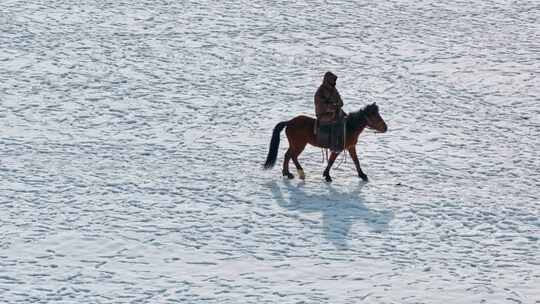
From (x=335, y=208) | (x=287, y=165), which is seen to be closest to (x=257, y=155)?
(x=287, y=165)

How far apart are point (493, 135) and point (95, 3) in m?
9.68

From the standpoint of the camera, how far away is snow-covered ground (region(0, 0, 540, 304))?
12320 mm

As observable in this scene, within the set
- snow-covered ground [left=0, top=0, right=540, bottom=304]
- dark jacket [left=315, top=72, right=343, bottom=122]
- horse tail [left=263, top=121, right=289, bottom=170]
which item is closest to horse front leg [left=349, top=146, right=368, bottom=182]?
snow-covered ground [left=0, top=0, right=540, bottom=304]

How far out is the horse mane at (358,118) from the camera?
15.1m

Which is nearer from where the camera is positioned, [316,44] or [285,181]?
[285,181]

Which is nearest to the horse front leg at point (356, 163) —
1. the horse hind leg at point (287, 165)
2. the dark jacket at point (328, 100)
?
the dark jacket at point (328, 100)

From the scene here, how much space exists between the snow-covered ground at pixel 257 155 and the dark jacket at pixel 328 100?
0.94 meters

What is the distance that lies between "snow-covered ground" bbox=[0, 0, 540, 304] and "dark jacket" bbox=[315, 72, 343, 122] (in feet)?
3.08

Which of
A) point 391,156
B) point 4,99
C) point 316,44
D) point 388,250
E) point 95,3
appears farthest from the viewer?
point 95,3

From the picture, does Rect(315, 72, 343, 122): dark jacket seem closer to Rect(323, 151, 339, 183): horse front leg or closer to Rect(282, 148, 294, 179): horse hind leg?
Rect(323, 151, 339, 183): horse front leg

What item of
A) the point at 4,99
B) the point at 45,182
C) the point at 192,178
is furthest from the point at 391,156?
the point at 4,99

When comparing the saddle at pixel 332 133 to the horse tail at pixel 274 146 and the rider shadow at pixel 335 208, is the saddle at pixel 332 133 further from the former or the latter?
the rider shadow at pixel 335 208

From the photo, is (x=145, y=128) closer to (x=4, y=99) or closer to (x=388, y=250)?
(x=4, y=99)

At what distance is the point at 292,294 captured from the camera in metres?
11.8
